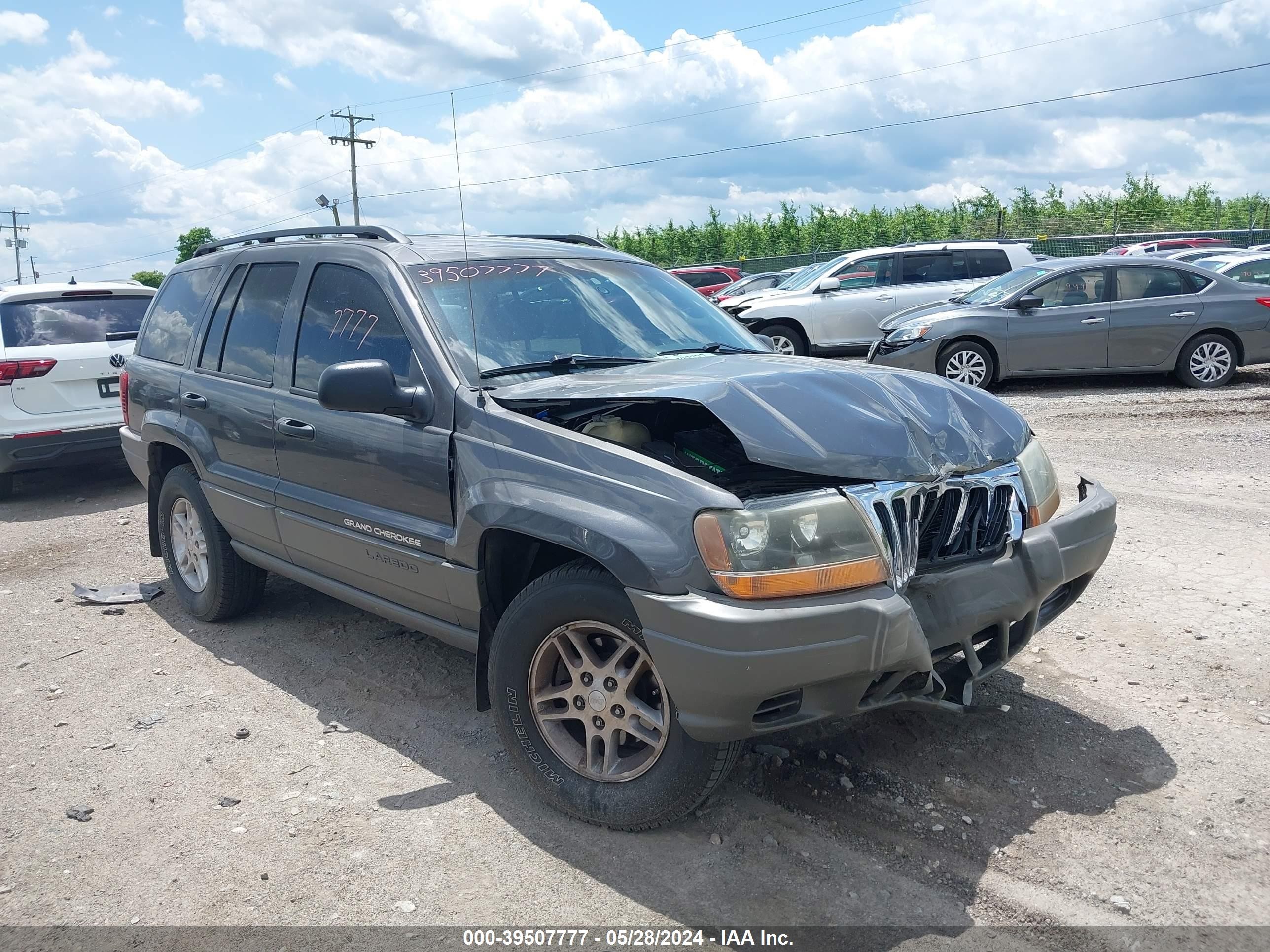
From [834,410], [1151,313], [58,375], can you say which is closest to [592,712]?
[834,410]

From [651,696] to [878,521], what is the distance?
2.96 feet

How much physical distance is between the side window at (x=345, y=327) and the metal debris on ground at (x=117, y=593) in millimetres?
2426

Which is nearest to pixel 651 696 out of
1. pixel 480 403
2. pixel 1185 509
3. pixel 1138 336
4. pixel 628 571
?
pixel 628 571

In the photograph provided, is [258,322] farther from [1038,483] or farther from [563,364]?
[1038,483]

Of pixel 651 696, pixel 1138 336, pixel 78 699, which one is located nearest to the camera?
pixel 651 696

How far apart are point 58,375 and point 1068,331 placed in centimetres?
1036

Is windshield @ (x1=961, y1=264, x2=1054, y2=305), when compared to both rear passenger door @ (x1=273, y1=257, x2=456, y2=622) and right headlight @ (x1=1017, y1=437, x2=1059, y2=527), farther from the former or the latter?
rear passenger door @ (x1=273, y1=257, x2=456, y2=622)

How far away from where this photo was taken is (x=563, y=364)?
3.83 meters

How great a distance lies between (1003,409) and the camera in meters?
3.70

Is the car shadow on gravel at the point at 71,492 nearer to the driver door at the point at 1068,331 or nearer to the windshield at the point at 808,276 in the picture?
the driver door at the point at 1068,331

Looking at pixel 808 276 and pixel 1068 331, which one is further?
pixel 808 276

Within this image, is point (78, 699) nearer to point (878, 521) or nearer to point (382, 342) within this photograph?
point (382, 342)

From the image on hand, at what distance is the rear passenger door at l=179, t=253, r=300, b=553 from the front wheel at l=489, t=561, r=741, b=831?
1.80m

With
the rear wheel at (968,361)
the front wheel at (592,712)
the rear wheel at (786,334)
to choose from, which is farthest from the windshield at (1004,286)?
the front wheel at (592,712)
